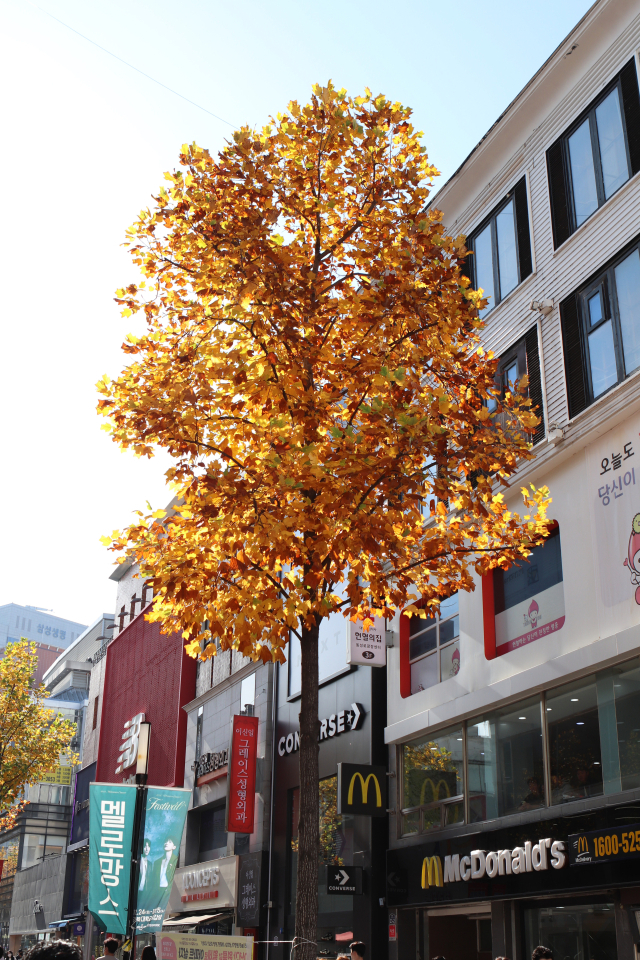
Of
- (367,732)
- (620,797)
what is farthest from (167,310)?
(367,732)

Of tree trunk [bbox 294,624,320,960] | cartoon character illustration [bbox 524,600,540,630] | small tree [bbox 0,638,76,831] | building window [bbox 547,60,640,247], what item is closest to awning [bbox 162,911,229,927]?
small tree [bbox 0,638,76,831]

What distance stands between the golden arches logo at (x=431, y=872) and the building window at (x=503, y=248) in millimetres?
10603

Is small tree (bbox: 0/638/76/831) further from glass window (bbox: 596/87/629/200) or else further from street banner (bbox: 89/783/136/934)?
glass window (bbox: 596/87/629/200)

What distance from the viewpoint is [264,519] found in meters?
8.80

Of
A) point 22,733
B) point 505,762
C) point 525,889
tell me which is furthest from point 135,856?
point 22,733

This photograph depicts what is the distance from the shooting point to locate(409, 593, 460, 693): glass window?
18641mm

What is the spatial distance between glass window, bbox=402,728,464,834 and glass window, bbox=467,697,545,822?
20.4 inches

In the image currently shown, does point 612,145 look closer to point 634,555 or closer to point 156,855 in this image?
point 634,555

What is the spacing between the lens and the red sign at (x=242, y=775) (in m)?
26.0

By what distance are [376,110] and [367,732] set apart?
45.9 feet

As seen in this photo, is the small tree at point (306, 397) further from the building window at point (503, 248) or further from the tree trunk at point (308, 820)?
the building window at point (503, 248)

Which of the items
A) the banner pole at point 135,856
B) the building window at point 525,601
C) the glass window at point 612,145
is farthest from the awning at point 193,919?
the glass window at point 612,145

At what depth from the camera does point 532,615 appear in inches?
636

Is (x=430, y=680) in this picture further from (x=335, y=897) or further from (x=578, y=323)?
(x=578, y=323)
